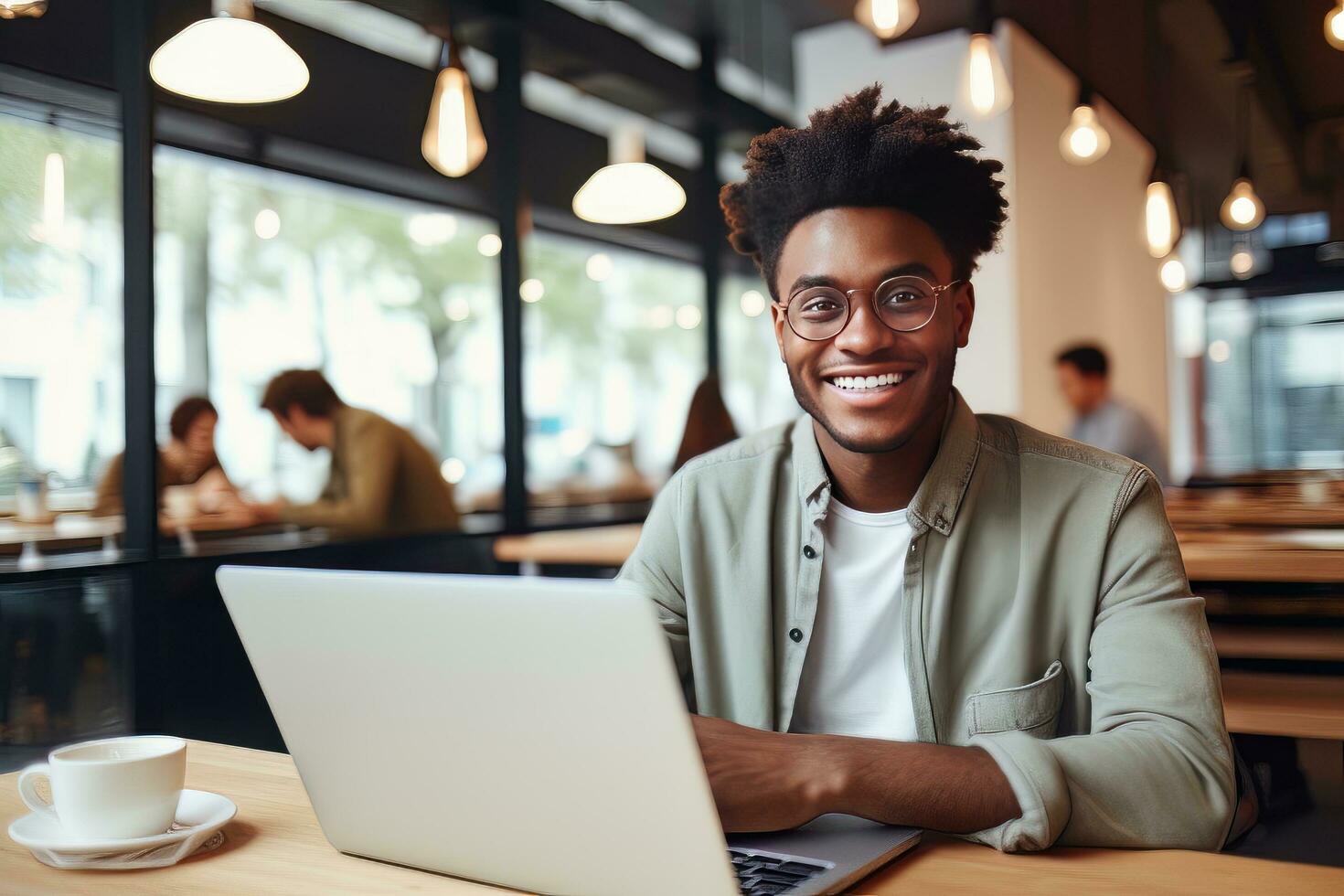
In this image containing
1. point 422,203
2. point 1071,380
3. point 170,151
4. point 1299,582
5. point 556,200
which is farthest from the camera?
point 1071,380

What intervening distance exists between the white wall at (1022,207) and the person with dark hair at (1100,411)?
19cm

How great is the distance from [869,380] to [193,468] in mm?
2691

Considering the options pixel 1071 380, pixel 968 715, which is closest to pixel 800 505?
pixel 968 715

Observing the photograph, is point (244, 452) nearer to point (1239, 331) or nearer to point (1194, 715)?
point (1194, 715)

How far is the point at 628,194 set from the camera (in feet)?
12.1

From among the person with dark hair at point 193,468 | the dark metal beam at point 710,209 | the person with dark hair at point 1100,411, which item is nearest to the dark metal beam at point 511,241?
the person with dark hair at point 193,468

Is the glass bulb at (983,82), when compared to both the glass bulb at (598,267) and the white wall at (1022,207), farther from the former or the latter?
the glass bulb at (598,267)

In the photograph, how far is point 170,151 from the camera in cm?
343

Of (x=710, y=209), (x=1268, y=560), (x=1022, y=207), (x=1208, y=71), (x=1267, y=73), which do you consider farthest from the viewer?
(x=1267, y=73)

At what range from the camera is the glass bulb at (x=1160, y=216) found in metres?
4.96

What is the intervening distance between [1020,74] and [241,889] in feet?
17.9

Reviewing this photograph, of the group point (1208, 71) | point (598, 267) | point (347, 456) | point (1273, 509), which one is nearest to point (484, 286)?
point (598, 267)

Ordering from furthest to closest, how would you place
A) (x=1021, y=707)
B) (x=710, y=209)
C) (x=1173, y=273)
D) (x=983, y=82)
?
(x=1173, y=273) → (x=710, y=209) → (x=983, y=82) → (x=1021, y=707)

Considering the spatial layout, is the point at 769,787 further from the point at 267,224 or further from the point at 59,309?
the point at 267,224
